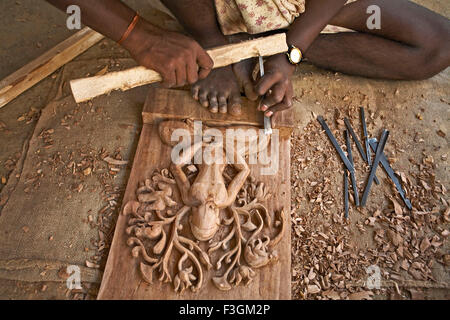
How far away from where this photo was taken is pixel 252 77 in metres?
1.81

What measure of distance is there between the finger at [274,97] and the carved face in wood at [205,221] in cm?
53

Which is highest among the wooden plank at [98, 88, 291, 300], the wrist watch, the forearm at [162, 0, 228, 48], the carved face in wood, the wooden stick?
the forearm at [162, 0, 228, 48]

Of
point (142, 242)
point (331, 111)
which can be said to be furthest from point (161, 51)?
point (331, 111)

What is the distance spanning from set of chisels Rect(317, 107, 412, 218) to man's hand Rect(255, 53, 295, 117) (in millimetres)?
460

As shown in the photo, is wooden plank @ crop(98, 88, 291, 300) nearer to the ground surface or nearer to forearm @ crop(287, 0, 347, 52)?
the ground surface

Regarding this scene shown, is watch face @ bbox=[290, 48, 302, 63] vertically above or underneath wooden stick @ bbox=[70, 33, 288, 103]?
above

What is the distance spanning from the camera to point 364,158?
1.93m

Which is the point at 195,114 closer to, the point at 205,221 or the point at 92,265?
the point at 205,221

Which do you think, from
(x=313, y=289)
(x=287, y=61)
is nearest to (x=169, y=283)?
(x=313, y=289)

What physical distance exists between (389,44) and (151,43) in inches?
56.4

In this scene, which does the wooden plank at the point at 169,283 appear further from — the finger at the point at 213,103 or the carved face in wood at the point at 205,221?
the finger at the point at 213,103

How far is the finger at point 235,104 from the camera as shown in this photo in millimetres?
1753

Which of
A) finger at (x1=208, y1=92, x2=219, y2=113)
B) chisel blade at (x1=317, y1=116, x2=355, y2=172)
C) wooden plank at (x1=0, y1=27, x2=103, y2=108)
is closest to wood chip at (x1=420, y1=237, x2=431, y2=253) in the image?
chisel blade at (x1=317, y1=116, x2=355, y2=172)

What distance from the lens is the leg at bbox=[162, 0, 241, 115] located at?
178cm
